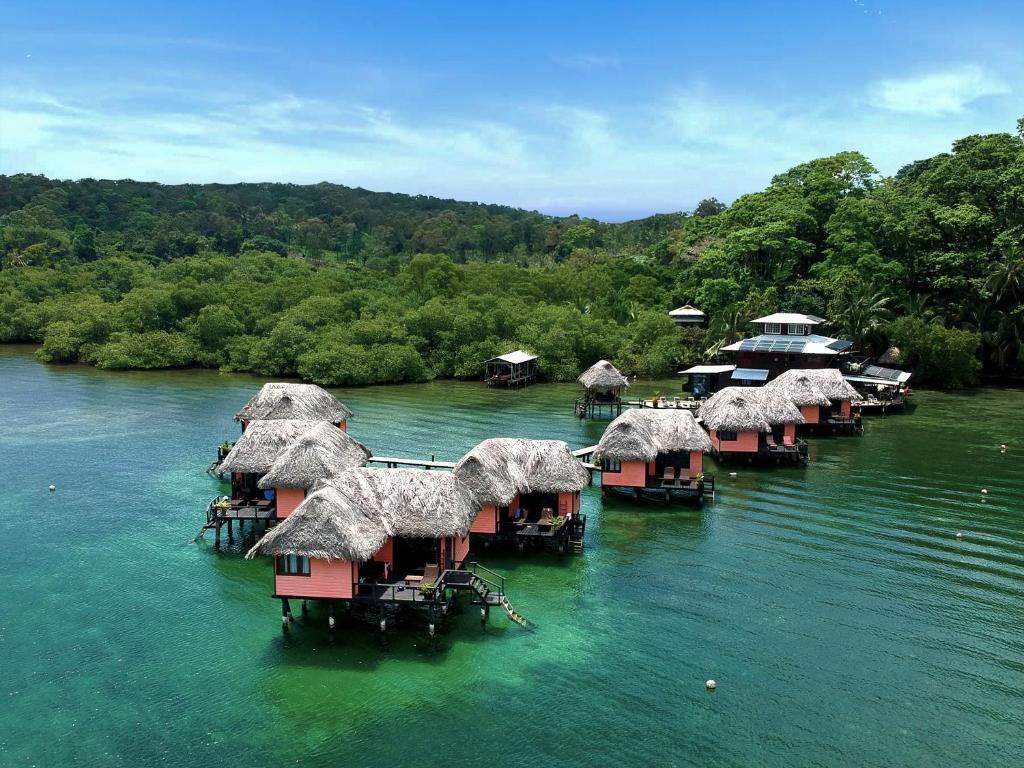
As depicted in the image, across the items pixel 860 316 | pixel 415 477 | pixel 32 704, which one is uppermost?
pixel 860 316

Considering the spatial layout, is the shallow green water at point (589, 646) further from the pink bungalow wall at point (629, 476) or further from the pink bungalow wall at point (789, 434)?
the pink bungalow wall at point (789, 434)

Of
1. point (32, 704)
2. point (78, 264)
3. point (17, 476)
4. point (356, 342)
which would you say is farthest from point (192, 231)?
point (32, 704)

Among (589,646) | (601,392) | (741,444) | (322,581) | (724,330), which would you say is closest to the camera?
(589,646)

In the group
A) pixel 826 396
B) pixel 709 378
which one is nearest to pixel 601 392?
pixel 709 378

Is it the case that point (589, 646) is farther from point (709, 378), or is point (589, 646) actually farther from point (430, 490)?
point (709, 378)

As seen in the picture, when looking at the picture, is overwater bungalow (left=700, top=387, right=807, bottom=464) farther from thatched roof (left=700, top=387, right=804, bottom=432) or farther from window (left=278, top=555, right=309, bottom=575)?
window (left=278, top=555, right=309, bottom=575)

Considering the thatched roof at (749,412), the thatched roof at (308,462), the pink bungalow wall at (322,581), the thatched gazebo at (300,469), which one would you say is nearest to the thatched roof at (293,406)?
the thatched roof at (308,462)

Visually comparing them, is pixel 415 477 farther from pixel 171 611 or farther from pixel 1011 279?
pixel 1011 279
